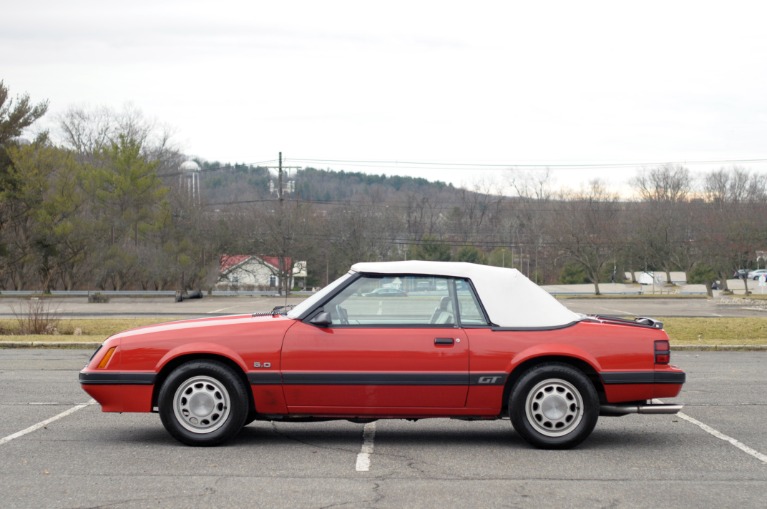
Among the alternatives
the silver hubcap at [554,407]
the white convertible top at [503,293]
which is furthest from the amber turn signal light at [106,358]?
the silver hubcap at [554,407]

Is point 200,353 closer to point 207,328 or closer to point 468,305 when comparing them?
point 207,328

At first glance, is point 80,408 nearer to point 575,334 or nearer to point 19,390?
point 19,390

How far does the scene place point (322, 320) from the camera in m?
7.49

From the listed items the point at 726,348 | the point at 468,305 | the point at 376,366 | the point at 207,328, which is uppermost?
the point at 468,305

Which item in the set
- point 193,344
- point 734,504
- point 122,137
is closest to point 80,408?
point 193,344

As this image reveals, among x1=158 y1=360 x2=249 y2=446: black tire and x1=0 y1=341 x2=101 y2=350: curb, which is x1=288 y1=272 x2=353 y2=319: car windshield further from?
x1=0 y1=341 x2=101 y2=350: curb

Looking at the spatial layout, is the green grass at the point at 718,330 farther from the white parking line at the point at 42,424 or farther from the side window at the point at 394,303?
the white parking line at the point at 42,424

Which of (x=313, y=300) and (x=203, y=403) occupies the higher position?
(x=313, y=300)

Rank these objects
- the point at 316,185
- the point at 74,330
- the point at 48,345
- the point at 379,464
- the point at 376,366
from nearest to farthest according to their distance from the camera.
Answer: the point at 379,464
the point at 376,366
the point at 48,345
the point at 74,330
the point at 316,185

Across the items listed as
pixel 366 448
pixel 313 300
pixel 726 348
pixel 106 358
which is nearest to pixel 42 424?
pixel 106 358

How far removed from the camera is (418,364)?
24.4ft

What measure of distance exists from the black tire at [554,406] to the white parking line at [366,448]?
1.20 meters

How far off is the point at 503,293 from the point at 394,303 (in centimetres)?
90

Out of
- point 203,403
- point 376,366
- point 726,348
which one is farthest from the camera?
point 726,348
